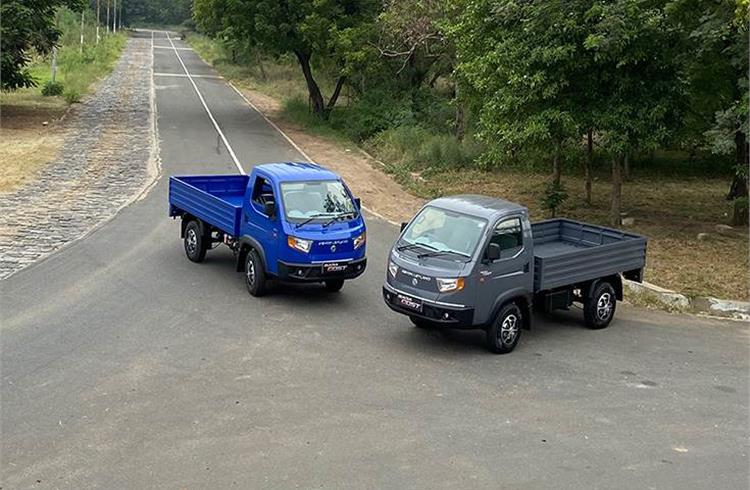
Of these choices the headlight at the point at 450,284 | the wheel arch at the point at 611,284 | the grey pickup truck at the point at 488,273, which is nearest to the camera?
the headlight at the point at 450,284

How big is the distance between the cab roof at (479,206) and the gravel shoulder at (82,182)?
25.0 feet

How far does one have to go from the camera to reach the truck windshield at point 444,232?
11251mm

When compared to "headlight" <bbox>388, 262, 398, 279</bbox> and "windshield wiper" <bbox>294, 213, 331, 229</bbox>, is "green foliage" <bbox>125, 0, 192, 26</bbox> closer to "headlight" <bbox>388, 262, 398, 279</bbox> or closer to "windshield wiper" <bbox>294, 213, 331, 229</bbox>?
"windshield wiper" <bbox>294, 213, 331, 229</bbox>

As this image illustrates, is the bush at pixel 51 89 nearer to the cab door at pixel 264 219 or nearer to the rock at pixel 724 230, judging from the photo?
the cab door at pixel 264 219

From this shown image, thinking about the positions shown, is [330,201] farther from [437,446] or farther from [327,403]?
[437,446]

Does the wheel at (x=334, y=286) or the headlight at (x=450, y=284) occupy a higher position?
the headlight at (x=450, y=284)

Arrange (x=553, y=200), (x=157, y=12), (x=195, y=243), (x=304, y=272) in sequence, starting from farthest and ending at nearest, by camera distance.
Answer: (x=157, y=12) → (x=553, y=200) → (x=195, y=243) → (x=304, y=272)

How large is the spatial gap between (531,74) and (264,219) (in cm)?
816

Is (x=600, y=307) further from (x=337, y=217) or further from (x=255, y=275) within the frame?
(x=255, y=275)

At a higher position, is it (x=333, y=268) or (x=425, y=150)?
(x=425, y=150)

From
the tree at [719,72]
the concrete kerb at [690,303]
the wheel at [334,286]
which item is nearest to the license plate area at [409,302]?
the wheel at [334,286]

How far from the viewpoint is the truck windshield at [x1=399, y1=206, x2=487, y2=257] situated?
11.3 meters

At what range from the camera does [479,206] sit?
11805 millimetres

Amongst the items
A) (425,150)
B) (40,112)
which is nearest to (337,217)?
(425,150)
